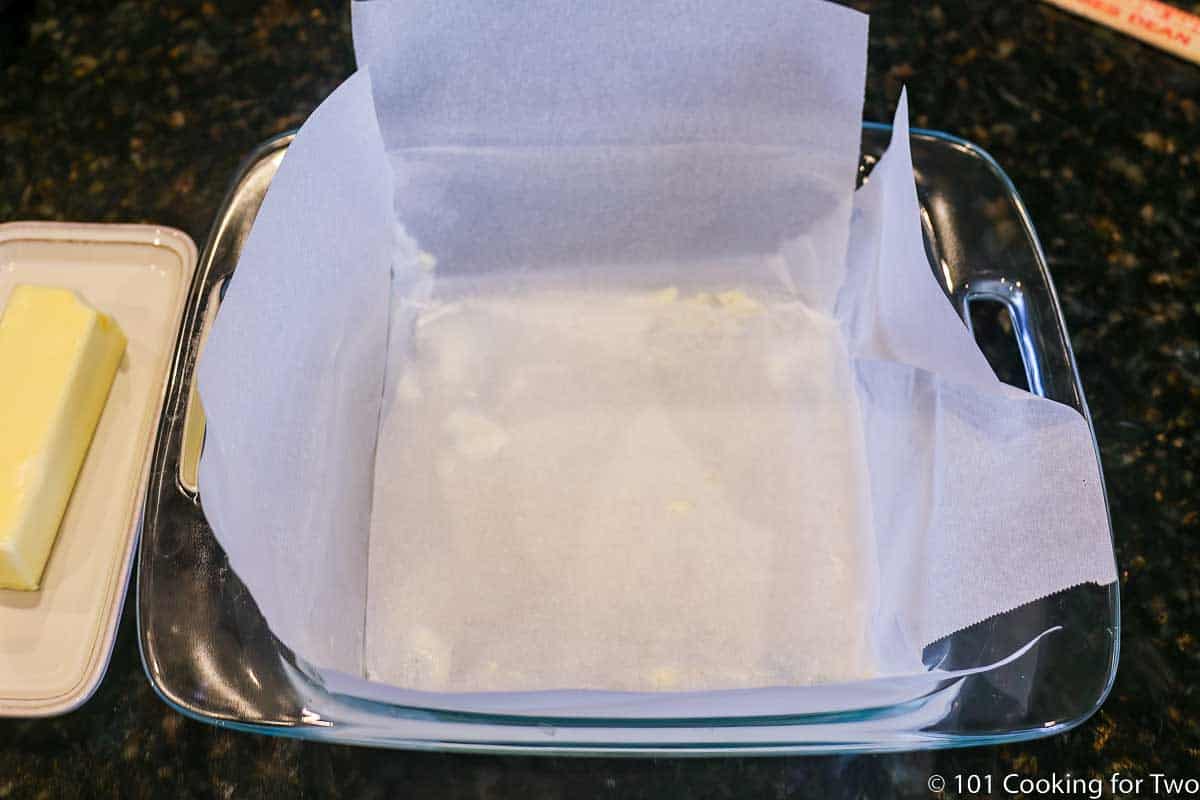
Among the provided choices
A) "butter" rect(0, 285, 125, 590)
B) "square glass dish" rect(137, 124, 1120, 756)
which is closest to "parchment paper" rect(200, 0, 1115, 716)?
"square glass dish" rect(137, 124, 1120, 756)

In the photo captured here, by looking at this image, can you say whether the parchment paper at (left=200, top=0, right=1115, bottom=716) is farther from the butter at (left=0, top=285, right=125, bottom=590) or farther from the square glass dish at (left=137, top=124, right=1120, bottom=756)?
the butter at (left=0, top=285, right=125, bottom=590)

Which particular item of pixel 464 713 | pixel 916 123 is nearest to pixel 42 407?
pixel 464 713

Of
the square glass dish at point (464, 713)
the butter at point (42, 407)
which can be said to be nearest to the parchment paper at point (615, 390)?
the square glass dish at point (464, 713)

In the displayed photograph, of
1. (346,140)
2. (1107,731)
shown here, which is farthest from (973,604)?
(346,140)

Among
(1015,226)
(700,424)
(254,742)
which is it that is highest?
(1015,226)

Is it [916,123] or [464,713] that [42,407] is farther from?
[916,123]

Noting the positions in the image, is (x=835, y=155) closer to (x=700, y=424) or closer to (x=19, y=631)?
(x=700, y=424)
